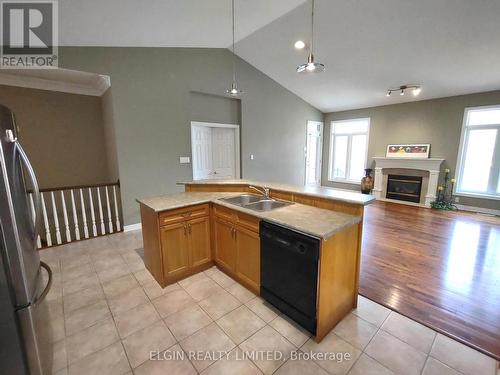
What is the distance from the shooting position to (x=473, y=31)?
131 inches

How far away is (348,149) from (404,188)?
2.03 metres

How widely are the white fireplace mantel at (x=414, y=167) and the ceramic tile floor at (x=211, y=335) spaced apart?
5032 mm

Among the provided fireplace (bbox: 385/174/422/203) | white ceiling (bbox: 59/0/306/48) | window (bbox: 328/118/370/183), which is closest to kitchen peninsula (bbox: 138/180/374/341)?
white ceiling (bbox: 59/0/306/48)

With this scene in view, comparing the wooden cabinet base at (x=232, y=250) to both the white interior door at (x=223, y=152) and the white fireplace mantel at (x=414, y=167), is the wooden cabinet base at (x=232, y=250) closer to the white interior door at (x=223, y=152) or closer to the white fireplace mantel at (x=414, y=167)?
the white interior door at (x=223, y=152)

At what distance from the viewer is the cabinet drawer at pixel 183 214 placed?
232 cm

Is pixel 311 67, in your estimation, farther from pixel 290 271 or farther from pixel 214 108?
pixel 214 108

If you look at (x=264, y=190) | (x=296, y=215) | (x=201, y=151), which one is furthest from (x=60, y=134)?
→ (x=296, y=215)

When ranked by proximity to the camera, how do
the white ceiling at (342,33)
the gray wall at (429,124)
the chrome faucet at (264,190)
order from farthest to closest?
the gray wall at (429,124) < the white ceiling at (342,33) < the chrome faucet at (264,190)

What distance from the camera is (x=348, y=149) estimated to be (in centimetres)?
746

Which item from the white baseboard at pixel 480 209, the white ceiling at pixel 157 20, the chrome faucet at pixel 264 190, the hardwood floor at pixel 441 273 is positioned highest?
the white ceiling at pixel 157 20

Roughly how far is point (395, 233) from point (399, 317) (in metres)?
2.29

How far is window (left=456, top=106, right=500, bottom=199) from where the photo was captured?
4.96 metres

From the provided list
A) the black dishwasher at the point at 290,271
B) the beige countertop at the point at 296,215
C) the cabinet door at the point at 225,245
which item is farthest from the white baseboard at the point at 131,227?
the black dishwasher at the point at 290,271

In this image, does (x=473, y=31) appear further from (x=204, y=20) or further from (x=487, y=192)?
(x=204, y=20)
